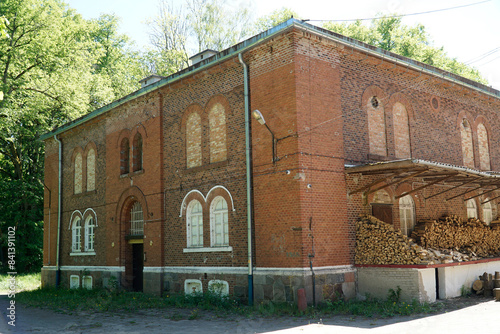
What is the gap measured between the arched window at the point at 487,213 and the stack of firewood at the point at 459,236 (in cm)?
247

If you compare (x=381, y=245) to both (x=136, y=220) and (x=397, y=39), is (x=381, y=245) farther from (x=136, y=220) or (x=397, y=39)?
(x=397, y=39)

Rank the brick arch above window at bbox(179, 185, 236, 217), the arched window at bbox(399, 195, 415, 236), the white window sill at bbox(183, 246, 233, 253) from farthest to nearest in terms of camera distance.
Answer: the arched window at bbox(399, 195, 415, 236) < the brick arch above window at bbox(179, 185, 236, 217) < the white window sill at bbox(183, 246, 233, 253)

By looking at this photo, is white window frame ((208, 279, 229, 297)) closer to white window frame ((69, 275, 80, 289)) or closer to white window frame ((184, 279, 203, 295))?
white window frame ((184, 279, 203, 295))

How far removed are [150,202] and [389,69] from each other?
32.0ft

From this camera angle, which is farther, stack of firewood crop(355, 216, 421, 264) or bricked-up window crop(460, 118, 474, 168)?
bricked-up window crop(460, 118, 474, 168)

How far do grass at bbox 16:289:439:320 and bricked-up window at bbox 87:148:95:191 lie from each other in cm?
474

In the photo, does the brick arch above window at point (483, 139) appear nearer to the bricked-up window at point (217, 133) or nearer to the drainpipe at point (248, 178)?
the drainpipe at point (248, 178)

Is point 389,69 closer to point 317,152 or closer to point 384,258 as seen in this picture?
point 317,152

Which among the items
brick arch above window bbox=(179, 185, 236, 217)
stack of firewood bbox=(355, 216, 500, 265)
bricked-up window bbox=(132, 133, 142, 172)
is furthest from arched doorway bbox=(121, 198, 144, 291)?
stack of firewood bbox=(355, 216, 500, 265)

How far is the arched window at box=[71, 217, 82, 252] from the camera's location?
23125 mm

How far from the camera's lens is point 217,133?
16234 millimetres

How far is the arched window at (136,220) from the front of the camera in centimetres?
1980

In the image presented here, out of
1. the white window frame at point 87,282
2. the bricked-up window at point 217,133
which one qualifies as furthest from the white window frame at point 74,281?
the bricked-up window at point 217,133

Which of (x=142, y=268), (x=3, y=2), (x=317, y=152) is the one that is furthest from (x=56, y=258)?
(x=317, y=152)
